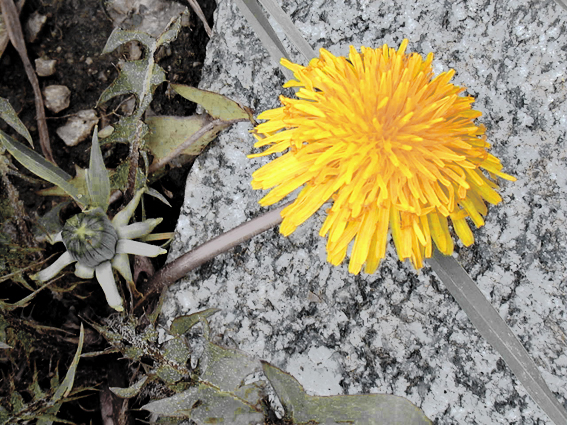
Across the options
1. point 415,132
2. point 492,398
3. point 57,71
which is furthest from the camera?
point 57,71

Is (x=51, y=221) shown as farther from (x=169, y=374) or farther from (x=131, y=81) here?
(x=169, y=374)

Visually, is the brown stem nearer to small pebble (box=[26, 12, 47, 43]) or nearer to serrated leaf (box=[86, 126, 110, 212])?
serrated leaf (box=[86, 126, 110, 212])

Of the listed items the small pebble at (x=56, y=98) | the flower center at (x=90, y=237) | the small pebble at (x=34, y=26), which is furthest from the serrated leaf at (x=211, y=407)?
the small pebble at (x=34, y=26)

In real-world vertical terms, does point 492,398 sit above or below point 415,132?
below

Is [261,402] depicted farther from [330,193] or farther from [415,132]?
[415,132]

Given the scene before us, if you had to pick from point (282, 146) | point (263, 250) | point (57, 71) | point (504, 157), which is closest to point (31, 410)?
point (263, 250)

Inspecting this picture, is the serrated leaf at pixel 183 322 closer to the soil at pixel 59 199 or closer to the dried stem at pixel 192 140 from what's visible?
the soil at pixel 59 199

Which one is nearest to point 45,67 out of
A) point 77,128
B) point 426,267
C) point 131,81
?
point 77,128
